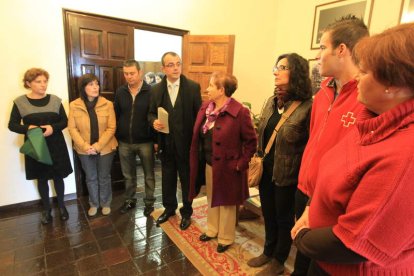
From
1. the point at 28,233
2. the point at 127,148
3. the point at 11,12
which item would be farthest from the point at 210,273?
the point at 11,12

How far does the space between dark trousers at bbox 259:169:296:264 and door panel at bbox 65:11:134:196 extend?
2142 millimetres

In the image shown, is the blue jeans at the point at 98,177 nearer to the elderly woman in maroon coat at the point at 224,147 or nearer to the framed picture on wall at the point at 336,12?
the elderly woman in maroon coat at the point at 224,147

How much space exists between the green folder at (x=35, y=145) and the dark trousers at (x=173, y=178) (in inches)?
40.3

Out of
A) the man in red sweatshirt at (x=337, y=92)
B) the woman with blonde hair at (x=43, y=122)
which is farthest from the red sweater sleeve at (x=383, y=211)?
the woman with blonde hair at (x=43, y=122)

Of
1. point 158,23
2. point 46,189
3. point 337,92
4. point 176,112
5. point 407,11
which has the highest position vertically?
point 407,11

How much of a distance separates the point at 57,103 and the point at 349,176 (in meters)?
2.46

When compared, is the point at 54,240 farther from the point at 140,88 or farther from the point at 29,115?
the point at 140,88

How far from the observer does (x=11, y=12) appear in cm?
229

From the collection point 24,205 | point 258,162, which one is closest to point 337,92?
point 258,162

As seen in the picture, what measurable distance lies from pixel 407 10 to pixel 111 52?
3251mm

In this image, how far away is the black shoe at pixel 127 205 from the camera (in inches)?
104

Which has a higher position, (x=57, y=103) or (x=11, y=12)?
(x=11, y=12)

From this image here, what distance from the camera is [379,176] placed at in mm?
571

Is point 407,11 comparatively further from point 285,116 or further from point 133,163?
point 133,163
